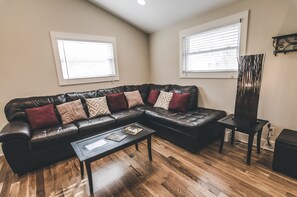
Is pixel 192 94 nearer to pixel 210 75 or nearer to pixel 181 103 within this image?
pixel 181 103

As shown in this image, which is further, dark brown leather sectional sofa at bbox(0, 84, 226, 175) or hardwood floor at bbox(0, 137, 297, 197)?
dark brown leather sectional sofa at bbox(0, 84, 226, 175)

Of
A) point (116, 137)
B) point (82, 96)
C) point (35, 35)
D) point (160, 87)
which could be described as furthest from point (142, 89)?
point (35, 35)

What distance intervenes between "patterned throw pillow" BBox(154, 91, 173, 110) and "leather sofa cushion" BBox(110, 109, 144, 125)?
464 millimetres

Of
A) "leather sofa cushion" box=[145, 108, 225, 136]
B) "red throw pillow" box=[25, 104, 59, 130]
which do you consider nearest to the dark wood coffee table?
"leather sofa cushion" box=[145, 108, 225, 136]

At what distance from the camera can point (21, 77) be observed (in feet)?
8.91

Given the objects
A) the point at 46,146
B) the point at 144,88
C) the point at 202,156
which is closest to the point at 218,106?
the point at 202,156

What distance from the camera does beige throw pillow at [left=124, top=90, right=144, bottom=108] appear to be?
357 centimetres

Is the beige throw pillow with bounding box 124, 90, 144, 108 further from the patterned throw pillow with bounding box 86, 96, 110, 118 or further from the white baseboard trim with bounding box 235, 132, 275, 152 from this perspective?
the white baseboard trim with bounding box 235, 132, 275, 152

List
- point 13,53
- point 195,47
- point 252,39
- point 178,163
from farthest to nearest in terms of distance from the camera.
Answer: point 195,47 → point 13,53 → point 252,39 → point 178,163

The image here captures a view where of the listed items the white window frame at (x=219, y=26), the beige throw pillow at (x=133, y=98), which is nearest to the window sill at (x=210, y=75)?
the white window frame at (x=219, y=26)

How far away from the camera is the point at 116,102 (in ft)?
11.0

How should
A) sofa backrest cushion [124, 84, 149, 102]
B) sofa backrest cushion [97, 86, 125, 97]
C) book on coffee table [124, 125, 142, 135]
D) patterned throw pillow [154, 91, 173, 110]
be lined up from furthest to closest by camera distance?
sofa backrest cushion [124, 84, 149, 102] → sofa backrest cushion [97, 86, 125, 97] → patterned throw pillow [154, 91, 173, 110] → book on coffee table [124, 125, 142, 135]

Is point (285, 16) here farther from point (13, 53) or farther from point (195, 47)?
point (13, 53)

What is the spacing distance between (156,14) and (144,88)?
1790 millimetres
